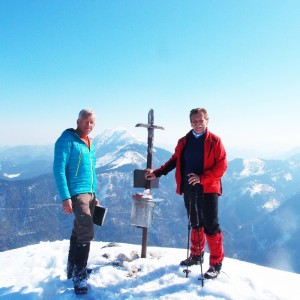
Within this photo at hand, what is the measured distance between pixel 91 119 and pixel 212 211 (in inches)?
141

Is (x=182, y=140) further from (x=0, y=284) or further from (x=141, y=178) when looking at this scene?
(x=0, y=284)

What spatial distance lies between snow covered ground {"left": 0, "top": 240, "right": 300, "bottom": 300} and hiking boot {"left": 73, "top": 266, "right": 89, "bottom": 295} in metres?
A: 0.13

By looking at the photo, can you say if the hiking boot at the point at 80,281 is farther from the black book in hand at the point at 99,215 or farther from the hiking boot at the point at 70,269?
the black book in hand at the point at 99,215

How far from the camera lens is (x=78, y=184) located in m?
6.68

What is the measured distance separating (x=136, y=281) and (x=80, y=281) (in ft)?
4.46

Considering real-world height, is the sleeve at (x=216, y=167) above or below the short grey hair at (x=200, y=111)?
below

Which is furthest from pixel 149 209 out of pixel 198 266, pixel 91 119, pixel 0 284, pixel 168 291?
pixel 0 284

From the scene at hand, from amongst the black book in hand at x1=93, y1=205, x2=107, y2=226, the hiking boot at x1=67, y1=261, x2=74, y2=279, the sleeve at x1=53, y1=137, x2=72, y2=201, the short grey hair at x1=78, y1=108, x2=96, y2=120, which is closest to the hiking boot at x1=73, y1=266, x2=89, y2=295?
the hiking boot at x1=67, y1=261, x2=74, y2=279

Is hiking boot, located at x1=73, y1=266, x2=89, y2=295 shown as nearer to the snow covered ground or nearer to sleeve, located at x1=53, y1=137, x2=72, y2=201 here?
the snow covered ground

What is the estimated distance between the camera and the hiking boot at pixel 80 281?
633 centimetres

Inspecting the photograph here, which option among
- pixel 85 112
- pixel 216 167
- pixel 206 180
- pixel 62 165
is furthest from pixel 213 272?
pixel 85 112

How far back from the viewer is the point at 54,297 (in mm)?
6156

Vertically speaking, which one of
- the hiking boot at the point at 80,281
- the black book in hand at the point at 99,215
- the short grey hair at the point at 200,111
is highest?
the short grey hair at the point at 200,111

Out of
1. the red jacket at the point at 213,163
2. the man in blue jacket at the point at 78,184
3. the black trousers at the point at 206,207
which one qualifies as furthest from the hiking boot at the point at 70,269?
the red jacket at the point at 213,163
